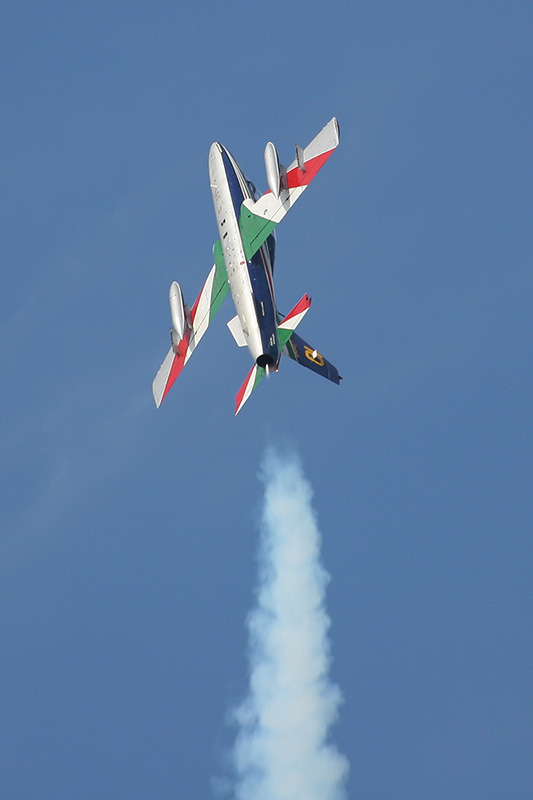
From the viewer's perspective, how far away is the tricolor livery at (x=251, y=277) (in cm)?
5981

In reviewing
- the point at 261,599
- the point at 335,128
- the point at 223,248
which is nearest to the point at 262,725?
the point at 261,599

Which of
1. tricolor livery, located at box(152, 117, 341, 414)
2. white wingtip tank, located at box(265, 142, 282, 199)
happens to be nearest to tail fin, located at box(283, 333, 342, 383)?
tricolor livery, located at box(152, 117, 341, 414)

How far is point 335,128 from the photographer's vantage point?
201 ft

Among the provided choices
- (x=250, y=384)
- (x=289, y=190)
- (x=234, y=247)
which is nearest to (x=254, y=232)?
(x=234, y=247)

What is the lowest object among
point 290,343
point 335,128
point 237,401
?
point 237,401

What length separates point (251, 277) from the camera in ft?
201

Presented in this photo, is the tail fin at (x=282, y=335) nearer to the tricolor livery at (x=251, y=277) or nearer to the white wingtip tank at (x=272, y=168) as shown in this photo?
the tricolor livery at (x=251, y=277)

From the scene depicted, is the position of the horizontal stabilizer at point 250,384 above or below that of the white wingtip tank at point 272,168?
below

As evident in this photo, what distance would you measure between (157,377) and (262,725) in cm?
1400

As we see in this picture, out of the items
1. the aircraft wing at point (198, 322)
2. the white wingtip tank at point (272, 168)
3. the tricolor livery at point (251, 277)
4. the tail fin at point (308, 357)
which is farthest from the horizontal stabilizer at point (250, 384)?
the white wingtip tank at point (272, 168)

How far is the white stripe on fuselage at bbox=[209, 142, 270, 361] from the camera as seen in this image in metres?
59.8

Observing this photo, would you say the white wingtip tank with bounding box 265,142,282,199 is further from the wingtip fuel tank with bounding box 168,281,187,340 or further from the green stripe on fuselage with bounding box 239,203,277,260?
the wingtip fuel tank with bounding box 168,281,187,340

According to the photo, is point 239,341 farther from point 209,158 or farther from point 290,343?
point 209,158

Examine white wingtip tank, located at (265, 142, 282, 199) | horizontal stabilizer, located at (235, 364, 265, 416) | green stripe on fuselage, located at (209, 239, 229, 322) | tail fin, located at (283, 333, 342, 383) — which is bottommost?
horizontal stabilizer, located at (235, 364, 265, 416)
